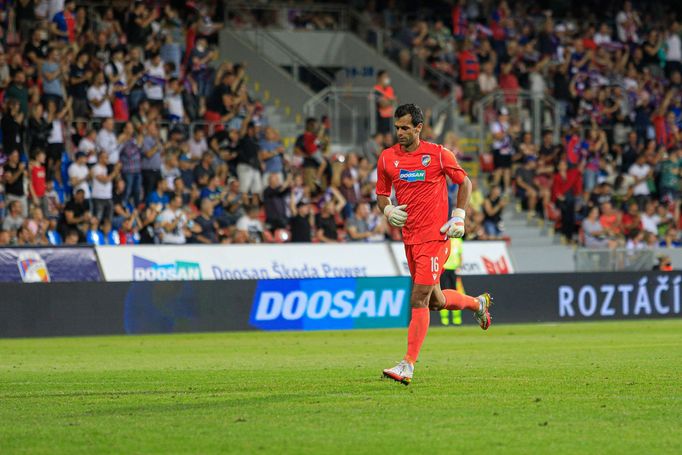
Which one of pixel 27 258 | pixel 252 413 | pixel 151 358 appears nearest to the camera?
pixel 252 413

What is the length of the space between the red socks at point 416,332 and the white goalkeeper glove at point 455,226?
75cm

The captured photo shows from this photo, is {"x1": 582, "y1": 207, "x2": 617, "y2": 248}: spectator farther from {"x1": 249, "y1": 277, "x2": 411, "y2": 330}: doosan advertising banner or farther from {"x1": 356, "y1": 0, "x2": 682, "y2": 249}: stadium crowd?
{"x1": 249, "y1": 277, "x2": 411, "y2": 330}: doosan advertising banner

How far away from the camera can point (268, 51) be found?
117ft

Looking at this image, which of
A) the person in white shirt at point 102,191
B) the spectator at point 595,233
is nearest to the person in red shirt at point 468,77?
the spectator at point 595,233

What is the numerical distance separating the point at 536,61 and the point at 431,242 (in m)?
25.8

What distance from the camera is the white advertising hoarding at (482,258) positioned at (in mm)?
28672

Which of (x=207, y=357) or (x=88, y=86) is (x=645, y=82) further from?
(x=207, y=357)

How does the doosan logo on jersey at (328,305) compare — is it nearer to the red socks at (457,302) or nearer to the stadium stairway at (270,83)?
the stadium stairway at (270,83)

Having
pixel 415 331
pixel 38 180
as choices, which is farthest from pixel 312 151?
pixel 415 331

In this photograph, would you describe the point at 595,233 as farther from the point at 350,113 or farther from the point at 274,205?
the point at 274,205

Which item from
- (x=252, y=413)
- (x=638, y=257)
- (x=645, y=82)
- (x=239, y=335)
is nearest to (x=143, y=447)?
(x=252, y=413)

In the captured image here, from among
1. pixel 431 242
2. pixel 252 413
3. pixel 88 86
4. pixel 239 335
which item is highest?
pixel 88 86

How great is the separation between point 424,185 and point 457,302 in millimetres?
1277

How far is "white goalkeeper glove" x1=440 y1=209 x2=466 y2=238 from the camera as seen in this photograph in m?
12.3
